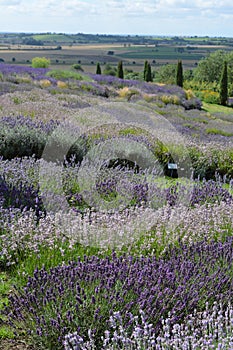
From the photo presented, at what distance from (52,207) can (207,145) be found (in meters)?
4.54

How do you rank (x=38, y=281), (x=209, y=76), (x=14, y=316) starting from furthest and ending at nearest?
(x=209, y=76)
(x=38, y=281)
(x=14, y=316)

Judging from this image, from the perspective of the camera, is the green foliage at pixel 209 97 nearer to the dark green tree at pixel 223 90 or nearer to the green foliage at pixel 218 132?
the dark green tree at pixel 223 90

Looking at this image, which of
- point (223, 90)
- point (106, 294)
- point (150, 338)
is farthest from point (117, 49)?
point (150, 338)

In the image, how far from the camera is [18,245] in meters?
4.24

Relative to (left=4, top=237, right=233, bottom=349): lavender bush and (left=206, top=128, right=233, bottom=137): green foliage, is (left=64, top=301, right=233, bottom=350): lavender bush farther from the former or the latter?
(left=206, top=128, right=233, bottom=137): green foliage

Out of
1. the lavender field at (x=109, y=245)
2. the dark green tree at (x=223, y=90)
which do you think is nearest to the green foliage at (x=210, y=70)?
the dark green tree at (x=223, y=90)

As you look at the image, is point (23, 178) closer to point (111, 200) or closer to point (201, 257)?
point (111, 200)

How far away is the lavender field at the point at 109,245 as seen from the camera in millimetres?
3105

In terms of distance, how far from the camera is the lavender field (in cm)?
311

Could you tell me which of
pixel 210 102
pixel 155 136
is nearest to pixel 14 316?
pixel 155 136

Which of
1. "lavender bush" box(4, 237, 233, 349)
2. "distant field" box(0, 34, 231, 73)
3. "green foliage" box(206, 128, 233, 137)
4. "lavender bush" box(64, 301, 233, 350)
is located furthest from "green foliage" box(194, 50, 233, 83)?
"distant field" box(0, 34, 231, 73)

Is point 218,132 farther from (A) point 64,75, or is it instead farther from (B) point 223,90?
(B) point 223,90

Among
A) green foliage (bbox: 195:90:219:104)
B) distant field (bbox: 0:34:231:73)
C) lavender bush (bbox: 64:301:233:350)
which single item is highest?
distant field (bbox: 0:34:231:73)

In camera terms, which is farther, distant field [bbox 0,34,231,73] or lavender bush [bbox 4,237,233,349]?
distant field [bbox 0,34,231,73]
